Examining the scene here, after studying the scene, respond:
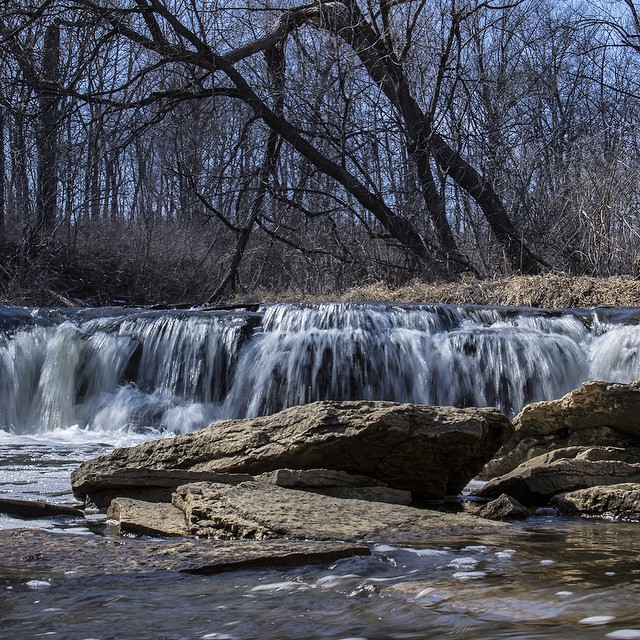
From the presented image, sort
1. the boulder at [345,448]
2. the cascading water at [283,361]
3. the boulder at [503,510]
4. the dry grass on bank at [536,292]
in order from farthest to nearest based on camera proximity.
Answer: the dry grass on bank at [536,292] < the cascading water at [283,361] < the boulder at [345,448] < the boulder at [503,510]

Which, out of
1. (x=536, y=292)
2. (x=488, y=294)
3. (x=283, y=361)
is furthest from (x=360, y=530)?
(x=488, y=294)

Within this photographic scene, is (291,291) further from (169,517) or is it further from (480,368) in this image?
(169,517)

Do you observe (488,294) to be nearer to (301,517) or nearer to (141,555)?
(301,517)

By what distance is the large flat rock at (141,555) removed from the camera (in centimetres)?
309

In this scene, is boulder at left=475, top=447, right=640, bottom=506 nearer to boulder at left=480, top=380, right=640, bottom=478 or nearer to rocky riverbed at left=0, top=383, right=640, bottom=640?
rocky riverbed at left=0, top=383, right=640, bottom=640

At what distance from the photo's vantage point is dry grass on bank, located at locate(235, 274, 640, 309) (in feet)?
38.9

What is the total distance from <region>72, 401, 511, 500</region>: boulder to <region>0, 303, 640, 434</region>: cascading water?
423 centimetres

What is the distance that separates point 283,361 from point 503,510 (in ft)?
17.7

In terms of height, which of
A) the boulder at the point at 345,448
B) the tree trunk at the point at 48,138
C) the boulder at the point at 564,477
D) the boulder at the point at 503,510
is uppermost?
the tree trunk at the point at 48,138

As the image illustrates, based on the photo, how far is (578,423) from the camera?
5773 millimetres

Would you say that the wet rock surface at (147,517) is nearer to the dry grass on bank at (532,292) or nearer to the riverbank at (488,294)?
the riverbank at (488,294)

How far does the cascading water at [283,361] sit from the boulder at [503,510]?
184 inches

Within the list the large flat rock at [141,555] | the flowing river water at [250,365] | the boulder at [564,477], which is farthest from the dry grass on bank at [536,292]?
the large flat rock at [141,555]

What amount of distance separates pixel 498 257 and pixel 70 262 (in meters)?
7.79
